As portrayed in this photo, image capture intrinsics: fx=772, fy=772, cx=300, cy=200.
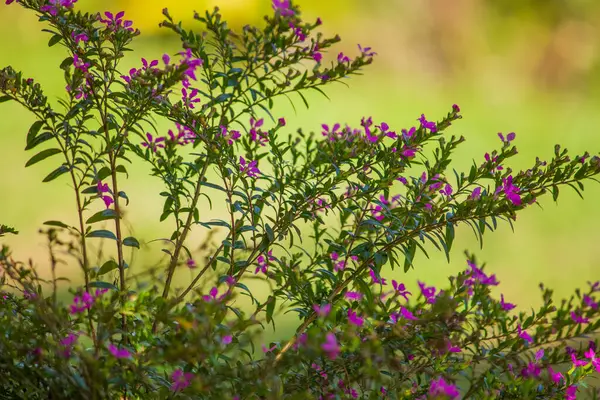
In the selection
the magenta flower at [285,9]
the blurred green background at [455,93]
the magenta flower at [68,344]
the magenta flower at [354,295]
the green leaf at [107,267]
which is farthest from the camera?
the blurred green background at [455,93]

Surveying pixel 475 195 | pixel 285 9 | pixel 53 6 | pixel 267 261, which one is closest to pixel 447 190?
pixel 475 195

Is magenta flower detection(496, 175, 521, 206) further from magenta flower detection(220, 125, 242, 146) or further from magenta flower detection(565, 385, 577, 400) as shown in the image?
magenta flower detection(220, 125, 242, 146)

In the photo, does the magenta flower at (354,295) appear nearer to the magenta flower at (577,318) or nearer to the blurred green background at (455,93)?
the magenta flower at (577,318)

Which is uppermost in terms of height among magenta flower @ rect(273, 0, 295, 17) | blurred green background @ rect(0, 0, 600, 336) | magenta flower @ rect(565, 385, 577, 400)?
blurred green background @ rect(0, 0, 600, 336)

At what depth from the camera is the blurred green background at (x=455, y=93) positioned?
426 cm

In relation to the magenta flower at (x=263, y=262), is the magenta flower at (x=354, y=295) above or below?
below

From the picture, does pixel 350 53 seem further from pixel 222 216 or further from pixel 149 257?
pixel 149 257

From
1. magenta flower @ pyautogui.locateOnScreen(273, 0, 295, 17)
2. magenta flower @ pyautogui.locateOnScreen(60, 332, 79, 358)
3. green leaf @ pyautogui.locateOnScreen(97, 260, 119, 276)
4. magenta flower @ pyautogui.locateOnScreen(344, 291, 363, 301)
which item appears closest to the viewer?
magenta flower @ pyautogui.locateOnScreen(60, 332, 79, 358)

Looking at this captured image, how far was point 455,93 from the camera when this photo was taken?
5930 millimetres

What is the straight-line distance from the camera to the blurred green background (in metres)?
4.26

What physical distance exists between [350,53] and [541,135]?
155 cm

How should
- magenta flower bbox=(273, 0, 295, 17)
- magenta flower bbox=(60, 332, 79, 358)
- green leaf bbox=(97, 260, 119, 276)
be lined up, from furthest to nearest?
green leaf bbox=(97, 260, 119, 276) → magenta flower bbox=(273, 0, 295, 17) → magenta flower bbox=(60, 332, 79, 358)

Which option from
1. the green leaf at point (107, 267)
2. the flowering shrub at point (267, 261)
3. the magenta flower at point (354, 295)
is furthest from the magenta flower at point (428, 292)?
the green leaf at point (107, 267)

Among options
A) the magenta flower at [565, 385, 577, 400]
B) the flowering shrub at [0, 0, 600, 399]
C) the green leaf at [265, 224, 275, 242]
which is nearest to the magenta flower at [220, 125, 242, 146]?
the flowering shrub at [0, 0, 600, 399]
